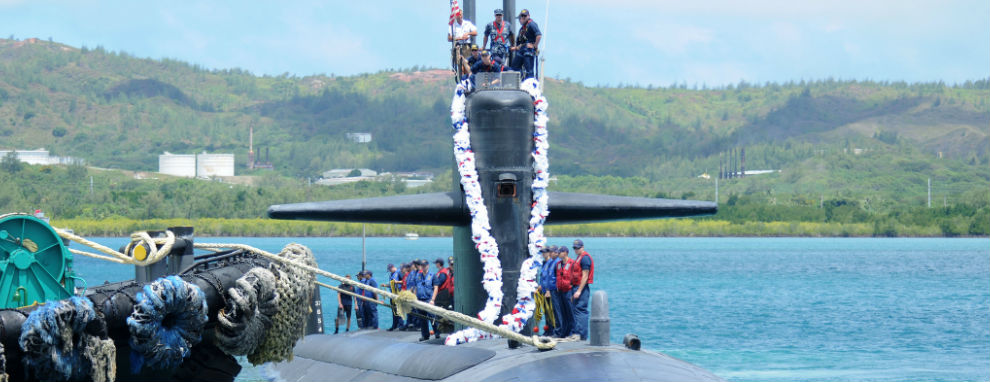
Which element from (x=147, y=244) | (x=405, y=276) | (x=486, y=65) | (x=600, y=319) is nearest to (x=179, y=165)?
(x=405, y=276)

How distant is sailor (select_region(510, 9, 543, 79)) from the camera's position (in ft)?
43.9

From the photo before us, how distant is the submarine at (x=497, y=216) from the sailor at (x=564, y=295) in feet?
1.71

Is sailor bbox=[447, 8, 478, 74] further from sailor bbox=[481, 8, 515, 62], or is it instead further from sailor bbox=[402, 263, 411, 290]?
sailor bbox=[402, 263, 411, 290]

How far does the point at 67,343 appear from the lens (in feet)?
25.0

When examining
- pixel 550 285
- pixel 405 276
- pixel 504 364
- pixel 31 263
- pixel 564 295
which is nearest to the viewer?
pixel 31 263

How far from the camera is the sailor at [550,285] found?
13430 millimetres

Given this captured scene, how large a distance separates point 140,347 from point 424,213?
4562 millimetres

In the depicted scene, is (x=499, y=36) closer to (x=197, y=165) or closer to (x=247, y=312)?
(x=247, y=312)

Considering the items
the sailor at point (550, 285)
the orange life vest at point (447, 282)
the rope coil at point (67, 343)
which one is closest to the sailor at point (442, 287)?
the orange life vest at point (447, 282)

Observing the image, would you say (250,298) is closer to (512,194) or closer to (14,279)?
(14,279)

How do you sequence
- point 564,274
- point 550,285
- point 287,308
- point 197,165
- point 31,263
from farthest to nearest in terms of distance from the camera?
1. point 197,165
2. point 550,285
3. point 564,274
4. point 287,308
5. point 31,263

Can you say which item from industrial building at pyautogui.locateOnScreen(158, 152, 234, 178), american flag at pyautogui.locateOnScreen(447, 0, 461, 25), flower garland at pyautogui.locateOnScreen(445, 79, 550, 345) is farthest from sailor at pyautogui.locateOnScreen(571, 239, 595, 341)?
industrial building at pyautogui.locateOnScreen(158, 152, 234, 178)

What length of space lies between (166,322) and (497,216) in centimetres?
421

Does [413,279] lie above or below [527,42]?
below
